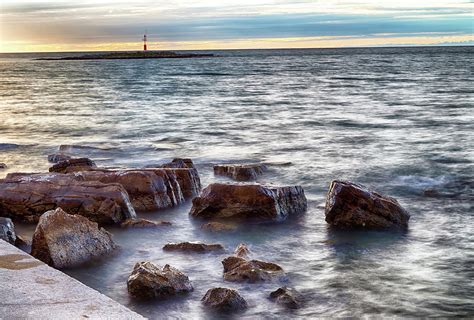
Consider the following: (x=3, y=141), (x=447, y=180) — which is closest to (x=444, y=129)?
(x=447, y=180)

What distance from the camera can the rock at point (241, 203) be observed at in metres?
8.77

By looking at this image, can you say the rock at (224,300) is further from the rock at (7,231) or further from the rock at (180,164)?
the rock at (180,164)

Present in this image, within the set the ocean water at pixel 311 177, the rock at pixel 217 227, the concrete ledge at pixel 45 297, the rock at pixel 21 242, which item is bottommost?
the ocean water at pixel 311 177

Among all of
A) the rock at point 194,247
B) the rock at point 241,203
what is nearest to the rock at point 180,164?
the rock at point 241,203

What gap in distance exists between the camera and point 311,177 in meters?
12.4

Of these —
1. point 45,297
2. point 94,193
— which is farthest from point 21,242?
point 45,297

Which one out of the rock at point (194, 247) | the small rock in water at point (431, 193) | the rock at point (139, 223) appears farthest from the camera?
the small rock in water at point (431, 193)

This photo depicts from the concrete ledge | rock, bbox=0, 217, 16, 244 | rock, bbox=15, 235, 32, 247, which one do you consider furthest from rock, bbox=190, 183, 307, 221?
the concrete ledge

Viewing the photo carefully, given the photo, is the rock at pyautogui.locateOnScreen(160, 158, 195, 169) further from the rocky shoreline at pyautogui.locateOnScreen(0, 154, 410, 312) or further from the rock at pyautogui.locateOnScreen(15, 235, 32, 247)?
the rock at pyautogui.locateOnScreen(15, 235, 32, 247)

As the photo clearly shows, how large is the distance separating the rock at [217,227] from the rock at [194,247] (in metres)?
0.88

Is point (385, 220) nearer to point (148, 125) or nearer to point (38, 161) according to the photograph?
point (38, 161)

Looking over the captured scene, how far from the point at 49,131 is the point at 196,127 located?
4112 millimetres

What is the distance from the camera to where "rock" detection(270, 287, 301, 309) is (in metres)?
5.91

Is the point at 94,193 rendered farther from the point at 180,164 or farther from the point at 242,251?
the point at 180,164
